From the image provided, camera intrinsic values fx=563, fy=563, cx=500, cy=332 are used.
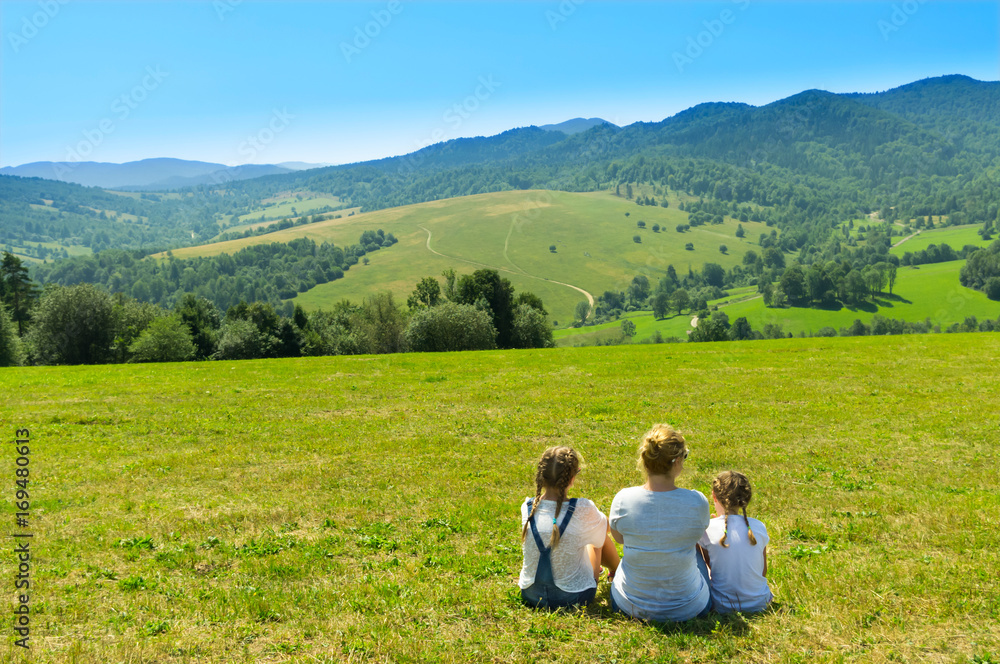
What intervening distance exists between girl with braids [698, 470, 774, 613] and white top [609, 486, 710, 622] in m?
0.37

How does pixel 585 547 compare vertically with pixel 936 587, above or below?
above

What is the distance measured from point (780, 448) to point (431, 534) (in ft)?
37.7

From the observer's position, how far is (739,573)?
7.73m

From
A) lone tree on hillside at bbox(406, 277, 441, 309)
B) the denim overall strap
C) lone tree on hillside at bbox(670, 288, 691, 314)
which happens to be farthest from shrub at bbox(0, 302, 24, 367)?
lone tree on hillside at bbox(670, 288, 691, 314)

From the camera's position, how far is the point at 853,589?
830cm

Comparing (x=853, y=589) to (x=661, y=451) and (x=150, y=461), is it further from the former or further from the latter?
(x=150, y=461)

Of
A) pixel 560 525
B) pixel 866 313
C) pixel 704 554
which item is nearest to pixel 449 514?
pixel 560 525

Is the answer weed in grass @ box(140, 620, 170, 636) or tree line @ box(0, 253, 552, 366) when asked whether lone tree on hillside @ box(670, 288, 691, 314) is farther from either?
weed in grass @ box(140, 620, 170, 636)

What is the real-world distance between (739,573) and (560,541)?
8.12 feet

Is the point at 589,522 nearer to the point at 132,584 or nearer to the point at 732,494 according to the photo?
the point at 732,494

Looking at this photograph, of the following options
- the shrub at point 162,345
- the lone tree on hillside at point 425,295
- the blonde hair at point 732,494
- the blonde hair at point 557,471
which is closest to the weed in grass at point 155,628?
the blonde hair at point 557,471

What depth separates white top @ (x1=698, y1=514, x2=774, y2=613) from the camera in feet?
25.4

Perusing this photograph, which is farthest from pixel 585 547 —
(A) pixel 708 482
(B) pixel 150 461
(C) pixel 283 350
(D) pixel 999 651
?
(C) pixel 283 350

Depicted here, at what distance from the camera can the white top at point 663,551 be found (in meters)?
7.38
